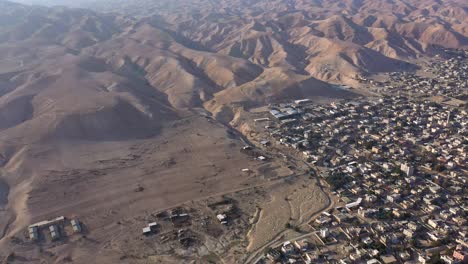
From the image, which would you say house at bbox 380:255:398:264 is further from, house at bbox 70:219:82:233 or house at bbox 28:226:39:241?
house at bbox 28:226:39:241

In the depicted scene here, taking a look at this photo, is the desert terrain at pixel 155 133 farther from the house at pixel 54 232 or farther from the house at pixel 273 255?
the house at pixel 273 255

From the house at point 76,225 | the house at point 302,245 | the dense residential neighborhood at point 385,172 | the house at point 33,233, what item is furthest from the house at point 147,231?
the house at point 302,245

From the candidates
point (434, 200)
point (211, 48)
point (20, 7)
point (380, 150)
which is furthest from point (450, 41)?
point (20, 7)

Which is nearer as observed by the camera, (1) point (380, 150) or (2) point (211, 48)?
(1) point (380, 150)

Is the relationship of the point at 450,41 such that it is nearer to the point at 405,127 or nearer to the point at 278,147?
the point at 405,127

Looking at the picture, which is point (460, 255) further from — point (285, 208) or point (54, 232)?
point (54, 232)

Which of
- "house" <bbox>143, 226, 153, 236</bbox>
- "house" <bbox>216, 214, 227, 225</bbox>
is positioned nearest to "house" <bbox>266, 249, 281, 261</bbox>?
"house" <bbox>216, 214, 227, 225</bbox>
